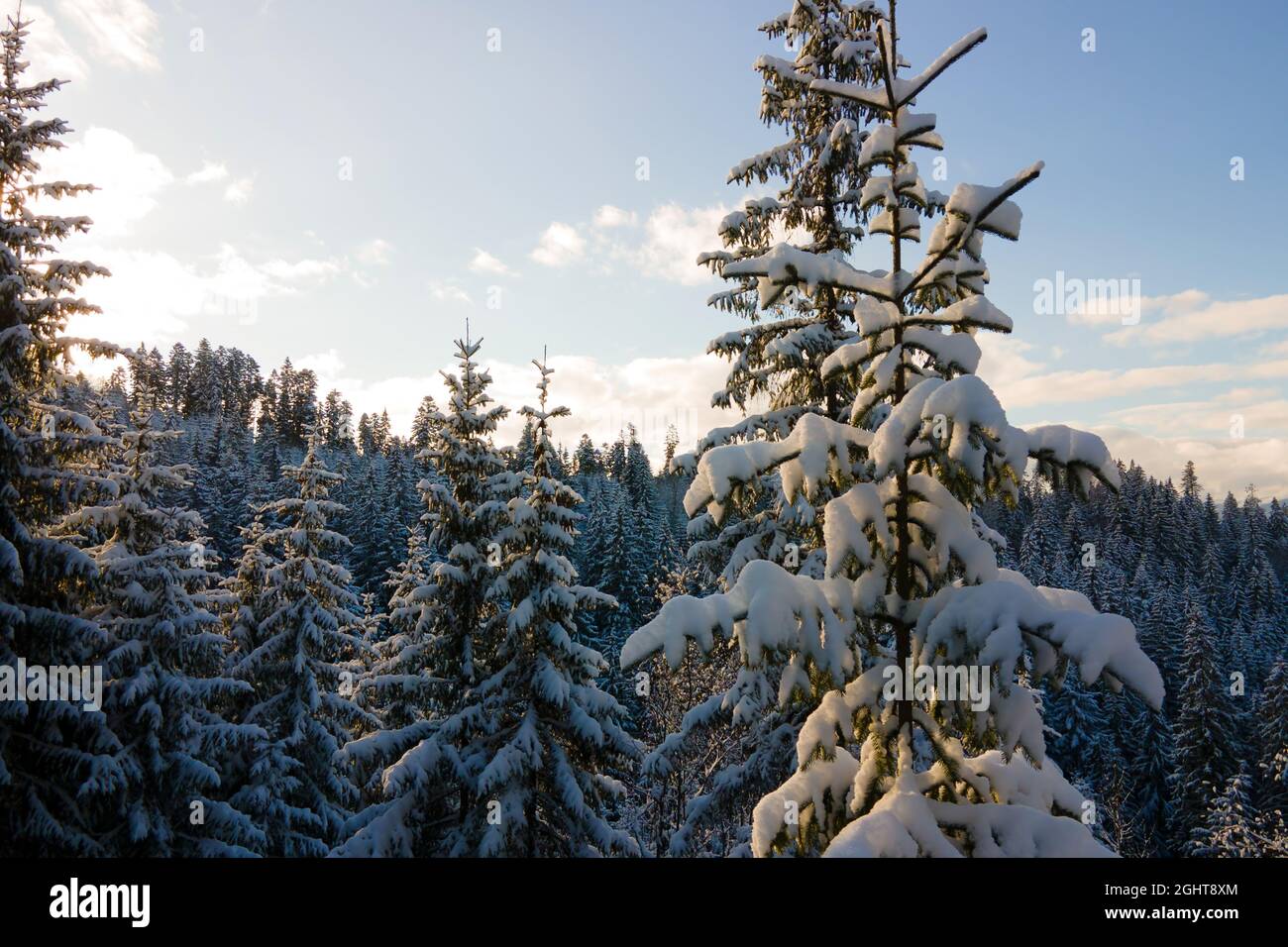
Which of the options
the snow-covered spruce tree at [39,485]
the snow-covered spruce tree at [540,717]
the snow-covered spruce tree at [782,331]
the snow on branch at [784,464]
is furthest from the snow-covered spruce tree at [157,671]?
the snow on branch at [784,464]

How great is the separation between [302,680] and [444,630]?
6.53 meters

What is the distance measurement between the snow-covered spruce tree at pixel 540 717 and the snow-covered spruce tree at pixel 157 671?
6091mm

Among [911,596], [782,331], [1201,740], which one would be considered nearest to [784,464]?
[911,596]

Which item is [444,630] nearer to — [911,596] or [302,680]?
[302,680]

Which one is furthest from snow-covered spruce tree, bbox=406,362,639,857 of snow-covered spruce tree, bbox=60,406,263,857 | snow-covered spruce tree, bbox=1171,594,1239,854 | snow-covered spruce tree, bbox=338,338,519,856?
snow-covered spruce tree, bbox=1171,594,1239,854

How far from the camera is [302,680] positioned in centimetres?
1769

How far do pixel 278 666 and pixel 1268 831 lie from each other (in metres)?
49.7

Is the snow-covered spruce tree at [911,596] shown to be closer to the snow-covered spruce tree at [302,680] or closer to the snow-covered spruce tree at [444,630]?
the snow-covered spruce tree at [444,630]

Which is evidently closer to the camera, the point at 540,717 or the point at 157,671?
the point at 540,717

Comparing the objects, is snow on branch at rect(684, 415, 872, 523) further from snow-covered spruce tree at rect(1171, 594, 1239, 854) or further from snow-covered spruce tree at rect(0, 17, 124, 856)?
snow-covered spruce tree at rect(1171, 594, 1239, 854)
